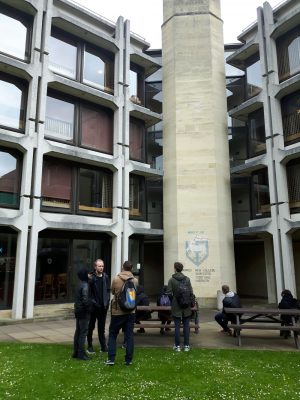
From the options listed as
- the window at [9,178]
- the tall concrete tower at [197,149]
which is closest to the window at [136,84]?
the tall concrete tower at [197,149]

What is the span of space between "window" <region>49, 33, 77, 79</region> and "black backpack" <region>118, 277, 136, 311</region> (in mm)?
13974

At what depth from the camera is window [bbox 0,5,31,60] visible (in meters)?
16.2

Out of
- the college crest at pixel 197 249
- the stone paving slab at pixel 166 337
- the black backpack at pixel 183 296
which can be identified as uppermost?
Result: the college crest at pixel 197 249

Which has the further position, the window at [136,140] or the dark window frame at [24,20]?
the window at [136,140]

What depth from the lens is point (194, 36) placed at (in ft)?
70.0

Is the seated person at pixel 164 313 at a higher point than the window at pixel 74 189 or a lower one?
lower

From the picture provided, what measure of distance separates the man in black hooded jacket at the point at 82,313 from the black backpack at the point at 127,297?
91 centimetres

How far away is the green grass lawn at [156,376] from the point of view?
5645 mm

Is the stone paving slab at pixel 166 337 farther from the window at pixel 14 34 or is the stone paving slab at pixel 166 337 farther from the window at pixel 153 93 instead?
the window at pixel 153 93

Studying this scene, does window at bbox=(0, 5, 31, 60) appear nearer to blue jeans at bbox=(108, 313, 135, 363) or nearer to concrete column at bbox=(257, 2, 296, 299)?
concrete column at bbox=(257, 2, 296, 299)

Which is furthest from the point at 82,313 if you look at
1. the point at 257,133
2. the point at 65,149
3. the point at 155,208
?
the point at 155,208

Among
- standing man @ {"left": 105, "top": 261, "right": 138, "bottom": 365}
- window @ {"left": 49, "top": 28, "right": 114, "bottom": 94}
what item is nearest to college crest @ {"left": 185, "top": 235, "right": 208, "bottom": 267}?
window @ {"left": 49, "top": 28, "right": 114, "bottom": 94}

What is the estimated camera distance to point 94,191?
18.5 metres

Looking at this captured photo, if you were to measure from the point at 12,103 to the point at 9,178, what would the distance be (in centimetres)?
339
